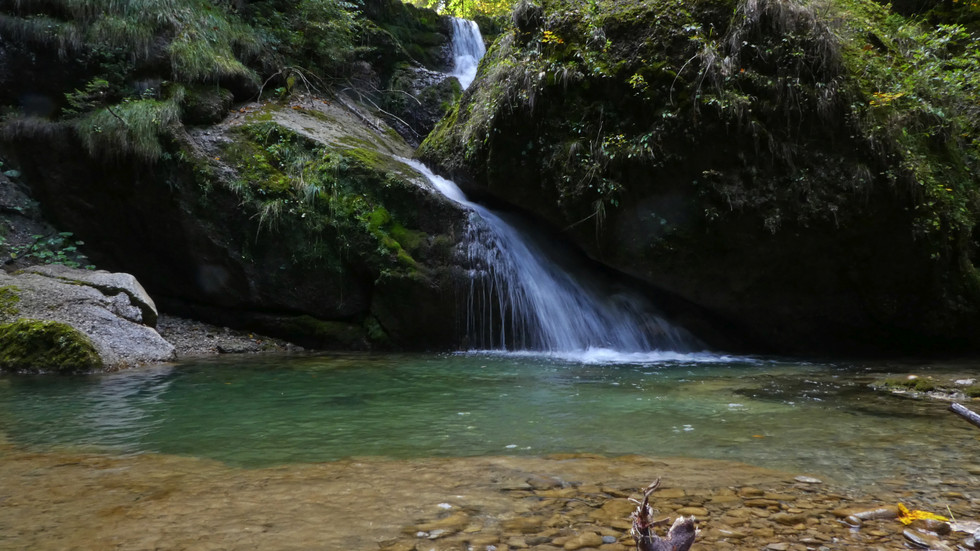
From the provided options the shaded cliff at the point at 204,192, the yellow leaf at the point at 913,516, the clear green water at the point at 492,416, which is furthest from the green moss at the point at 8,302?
the yellow leaf at the point at 913,516

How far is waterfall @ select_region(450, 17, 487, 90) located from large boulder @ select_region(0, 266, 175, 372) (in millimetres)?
9578

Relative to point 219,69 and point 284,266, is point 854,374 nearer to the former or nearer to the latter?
point 284,266

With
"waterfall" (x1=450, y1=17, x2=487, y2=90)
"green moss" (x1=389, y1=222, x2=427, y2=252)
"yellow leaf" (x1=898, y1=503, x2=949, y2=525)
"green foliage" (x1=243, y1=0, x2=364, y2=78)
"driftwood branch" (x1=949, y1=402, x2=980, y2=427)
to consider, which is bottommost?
"yellow leaf" (x1=898, y1=503, x2=949, y2=525)

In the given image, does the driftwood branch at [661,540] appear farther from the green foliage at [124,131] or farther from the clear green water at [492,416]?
the green foliage at [124,131]

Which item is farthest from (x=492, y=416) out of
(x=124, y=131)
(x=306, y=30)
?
(x=306, y=30)

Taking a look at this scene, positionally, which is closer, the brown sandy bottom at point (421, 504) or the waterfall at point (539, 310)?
the brown sandy bottom at point (421, 504)

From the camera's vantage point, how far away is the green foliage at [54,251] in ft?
27.8

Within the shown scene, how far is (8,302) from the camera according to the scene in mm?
6535

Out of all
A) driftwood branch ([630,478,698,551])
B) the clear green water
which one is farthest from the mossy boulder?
driftwood branch ([630,478,698,551])

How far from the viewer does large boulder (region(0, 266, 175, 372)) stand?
6105 mm

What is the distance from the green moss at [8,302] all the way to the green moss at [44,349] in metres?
0.28

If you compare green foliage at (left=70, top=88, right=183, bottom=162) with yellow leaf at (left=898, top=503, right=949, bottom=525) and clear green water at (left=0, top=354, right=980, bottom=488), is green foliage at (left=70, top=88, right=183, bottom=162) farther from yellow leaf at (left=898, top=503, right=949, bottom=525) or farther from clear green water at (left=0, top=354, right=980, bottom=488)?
yellow leaf at (left=898, top=503, right=949, bottom=525)

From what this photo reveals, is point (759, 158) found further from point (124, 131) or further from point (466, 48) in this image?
point (466, 48)

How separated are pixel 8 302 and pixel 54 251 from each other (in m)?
2.56
